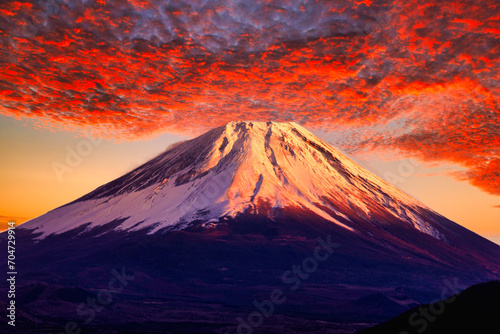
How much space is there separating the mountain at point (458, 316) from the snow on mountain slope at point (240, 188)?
227 feet

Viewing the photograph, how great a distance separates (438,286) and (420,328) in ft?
197

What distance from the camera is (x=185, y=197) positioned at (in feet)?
334

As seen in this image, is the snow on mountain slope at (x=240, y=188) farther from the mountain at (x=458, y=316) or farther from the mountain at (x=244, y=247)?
the mountain at (x=458, y=316)

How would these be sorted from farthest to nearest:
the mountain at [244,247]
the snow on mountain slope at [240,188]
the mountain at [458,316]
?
the snow on mountain slope at [240,188] < the mountain at [244,247] < the mountain at [458,316]

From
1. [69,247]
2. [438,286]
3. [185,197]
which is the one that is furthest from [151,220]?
[438,286]

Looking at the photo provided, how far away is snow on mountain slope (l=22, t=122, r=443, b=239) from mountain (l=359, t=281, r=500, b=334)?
69294 mm

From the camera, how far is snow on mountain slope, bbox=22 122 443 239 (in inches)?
3841

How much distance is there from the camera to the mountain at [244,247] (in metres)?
45.4

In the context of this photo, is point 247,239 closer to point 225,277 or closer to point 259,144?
point 225,277

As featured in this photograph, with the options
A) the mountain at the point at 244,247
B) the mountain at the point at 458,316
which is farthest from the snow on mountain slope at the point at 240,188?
the mountain at the point at 458,316

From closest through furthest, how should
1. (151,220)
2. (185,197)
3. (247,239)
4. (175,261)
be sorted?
(175,261)
(247,239)
(151,220)
(185,197)

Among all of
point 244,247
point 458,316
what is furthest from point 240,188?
point 458,316

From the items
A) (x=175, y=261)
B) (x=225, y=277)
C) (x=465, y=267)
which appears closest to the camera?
(x=225, y=277)

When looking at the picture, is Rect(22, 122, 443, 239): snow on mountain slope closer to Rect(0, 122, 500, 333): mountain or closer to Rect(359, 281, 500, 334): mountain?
Rect(0, 122, 500, 333): mountain
